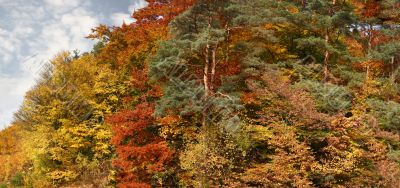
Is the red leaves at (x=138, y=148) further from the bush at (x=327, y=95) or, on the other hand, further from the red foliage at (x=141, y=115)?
the bush at (x=327, y=95)

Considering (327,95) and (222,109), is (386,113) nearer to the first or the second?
(327,95)

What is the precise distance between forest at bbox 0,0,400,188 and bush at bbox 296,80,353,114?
0.07 metres

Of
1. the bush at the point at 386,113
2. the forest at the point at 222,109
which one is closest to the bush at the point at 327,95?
the forest at the point at 222,109

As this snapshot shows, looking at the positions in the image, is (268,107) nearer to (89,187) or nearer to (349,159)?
(349,159)

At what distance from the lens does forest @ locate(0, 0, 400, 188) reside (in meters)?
17.6

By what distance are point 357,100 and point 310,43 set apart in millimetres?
3820

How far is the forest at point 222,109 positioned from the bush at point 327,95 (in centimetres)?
7

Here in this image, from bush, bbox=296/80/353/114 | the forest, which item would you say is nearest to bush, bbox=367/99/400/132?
the forest

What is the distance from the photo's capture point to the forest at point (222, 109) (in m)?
17.6

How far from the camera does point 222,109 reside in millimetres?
18000

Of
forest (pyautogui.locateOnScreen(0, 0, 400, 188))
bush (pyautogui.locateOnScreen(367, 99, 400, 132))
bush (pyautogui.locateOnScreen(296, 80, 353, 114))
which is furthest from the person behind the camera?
bush (pyautogui.locateOnScreen(367, 99, 400, 132))

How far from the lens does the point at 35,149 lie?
22844mm

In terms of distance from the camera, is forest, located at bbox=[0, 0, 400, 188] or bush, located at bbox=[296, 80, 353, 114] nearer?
forest, located at bbox=[0, 0, 400, 188]

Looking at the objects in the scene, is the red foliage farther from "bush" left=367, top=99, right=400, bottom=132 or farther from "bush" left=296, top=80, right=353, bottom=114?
"bush" left=367, top=99, right=400, bottom=132
